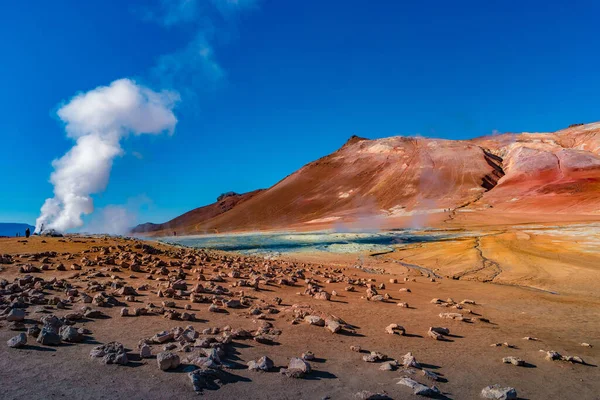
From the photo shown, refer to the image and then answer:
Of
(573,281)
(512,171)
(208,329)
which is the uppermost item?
(512,171)

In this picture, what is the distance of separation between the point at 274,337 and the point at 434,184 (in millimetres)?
104227

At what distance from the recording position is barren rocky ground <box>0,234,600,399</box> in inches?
200

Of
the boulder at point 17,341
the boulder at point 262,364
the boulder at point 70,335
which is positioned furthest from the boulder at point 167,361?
the boulder at point 17,341

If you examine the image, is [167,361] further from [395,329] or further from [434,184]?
[434,184]

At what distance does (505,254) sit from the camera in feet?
70.7

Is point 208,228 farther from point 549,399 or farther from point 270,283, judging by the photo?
point 549,399

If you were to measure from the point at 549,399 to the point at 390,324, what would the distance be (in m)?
3.25

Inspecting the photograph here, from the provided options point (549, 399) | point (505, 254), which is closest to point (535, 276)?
point (505, 254)

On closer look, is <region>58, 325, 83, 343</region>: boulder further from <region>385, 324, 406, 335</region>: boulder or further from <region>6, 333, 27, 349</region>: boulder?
<region>385, 324, 406, 335</region>: boulder

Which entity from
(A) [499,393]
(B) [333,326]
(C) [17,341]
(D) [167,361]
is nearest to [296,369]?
(D) [167,361]

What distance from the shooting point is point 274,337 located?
7035 mm

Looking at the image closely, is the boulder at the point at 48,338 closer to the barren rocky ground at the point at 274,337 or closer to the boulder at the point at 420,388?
the barren rocky ground at the point at 274,337

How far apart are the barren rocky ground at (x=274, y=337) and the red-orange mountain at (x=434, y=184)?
55645mm

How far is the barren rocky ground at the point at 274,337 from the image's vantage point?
5078mm
